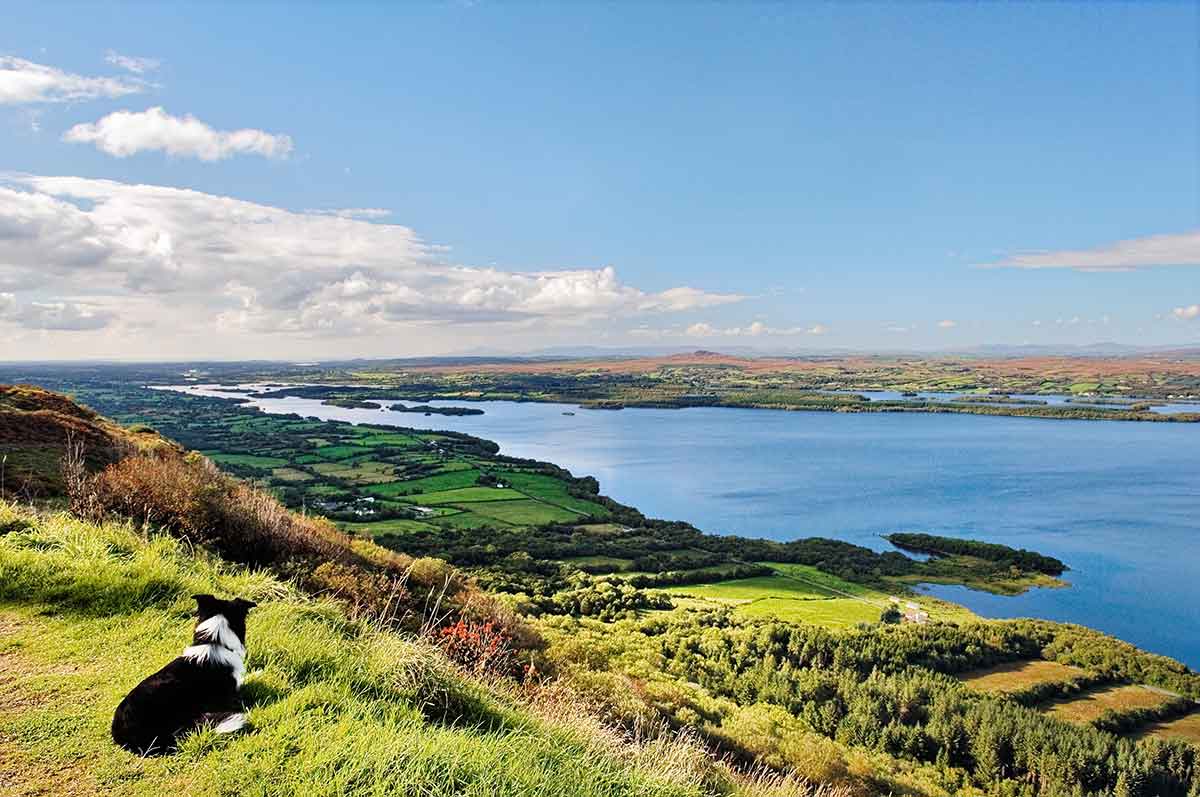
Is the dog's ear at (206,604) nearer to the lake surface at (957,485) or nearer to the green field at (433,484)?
the lake surface at (957,485)

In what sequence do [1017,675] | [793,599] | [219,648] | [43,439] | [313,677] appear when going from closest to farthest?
[219,648], [313,677], [43,439], [1017,675], [793,599]

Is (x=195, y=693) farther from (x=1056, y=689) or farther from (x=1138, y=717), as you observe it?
(x=1138, y=717)

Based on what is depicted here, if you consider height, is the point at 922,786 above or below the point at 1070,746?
above

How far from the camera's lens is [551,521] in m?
64.6

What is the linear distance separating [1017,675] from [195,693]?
47.5 metres

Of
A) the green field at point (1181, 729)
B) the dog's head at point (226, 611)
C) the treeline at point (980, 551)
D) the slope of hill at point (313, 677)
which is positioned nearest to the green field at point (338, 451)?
the slope of hill at point (313, 677)

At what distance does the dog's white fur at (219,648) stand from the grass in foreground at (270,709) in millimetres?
249

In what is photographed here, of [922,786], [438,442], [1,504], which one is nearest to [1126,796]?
[922,786]

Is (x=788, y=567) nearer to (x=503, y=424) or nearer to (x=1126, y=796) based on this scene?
(x=1126, y=796)

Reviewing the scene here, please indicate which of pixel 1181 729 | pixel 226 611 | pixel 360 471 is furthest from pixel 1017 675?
pixel 360 471

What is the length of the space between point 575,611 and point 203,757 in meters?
36.9

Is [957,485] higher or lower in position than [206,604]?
lower

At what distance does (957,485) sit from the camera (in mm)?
88688

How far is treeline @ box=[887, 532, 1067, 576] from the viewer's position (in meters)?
56.0
